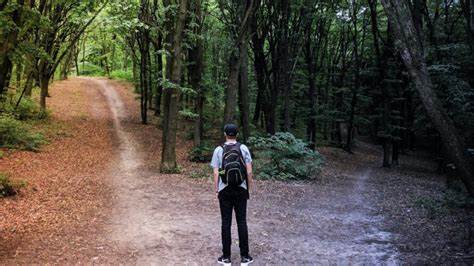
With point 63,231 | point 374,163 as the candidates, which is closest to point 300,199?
point 63,231

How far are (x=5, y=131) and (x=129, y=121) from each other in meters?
10.6

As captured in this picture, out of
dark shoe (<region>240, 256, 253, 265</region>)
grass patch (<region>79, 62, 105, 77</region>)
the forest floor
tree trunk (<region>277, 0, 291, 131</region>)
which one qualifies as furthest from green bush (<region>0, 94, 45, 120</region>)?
grass patch (<region>79, 62, 105, 77</region>)

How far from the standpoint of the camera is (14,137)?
1560 centimetres

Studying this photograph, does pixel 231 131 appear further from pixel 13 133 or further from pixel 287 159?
pixel 13 133

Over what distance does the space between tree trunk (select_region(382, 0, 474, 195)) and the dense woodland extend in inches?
0.7

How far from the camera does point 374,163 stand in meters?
24.3

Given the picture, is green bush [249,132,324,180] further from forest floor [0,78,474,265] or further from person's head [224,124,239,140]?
person's head [224,124,239,140]

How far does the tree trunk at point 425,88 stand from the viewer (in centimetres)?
700

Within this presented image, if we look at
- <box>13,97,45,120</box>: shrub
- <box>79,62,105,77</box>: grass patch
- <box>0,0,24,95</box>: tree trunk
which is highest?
<box>79,62,105,77</box>: grass patch

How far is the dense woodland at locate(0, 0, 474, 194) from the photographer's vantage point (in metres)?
7.76

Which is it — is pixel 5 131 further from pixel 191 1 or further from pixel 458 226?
pixel 458 226

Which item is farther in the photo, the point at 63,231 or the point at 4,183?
the point at 4,183

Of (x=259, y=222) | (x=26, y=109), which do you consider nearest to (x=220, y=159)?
(x=259, y=222)

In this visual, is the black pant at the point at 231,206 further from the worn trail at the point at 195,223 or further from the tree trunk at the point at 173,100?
the tree trunk at the point at 173,100
